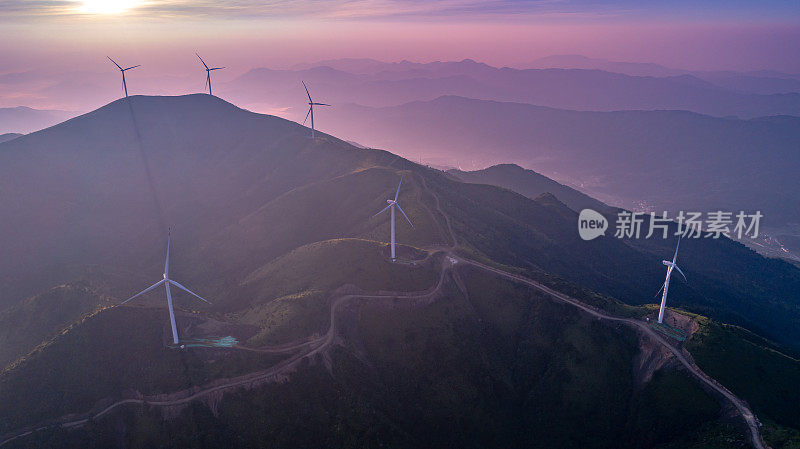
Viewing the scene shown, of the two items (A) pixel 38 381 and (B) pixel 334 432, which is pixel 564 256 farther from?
(A) pixel 38 381

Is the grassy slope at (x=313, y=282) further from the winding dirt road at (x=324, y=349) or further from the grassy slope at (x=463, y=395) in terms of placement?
the grassy slope at (x=463, y=395)

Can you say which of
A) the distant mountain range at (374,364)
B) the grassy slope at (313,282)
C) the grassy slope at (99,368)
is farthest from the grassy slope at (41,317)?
the grassy slope at (313,282)

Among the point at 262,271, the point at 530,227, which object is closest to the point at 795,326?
the point at 530,227

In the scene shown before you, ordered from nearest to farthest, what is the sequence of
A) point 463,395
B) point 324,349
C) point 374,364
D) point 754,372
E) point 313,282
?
point 754,372 → point 324,349 → point 463,395 → point 374,364 → point 313,282

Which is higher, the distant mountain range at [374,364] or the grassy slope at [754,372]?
the grassy slope at [754,372]

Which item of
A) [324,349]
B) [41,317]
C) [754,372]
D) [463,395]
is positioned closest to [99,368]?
[324,349]

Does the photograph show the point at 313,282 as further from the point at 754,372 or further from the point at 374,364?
the point at 754,372

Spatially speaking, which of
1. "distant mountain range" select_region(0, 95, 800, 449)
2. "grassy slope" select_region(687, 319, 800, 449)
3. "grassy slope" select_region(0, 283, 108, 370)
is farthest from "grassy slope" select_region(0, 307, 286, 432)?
"grassy slope" select_region(687, 319, 800, 449)

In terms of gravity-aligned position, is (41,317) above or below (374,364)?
below

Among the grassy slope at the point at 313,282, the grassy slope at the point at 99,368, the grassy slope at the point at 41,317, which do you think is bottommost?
the grassy slope at the point at 41,317

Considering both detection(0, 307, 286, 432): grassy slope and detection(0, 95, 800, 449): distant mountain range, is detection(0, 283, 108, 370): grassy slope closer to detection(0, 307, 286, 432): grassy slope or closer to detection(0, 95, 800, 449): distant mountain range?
detection(0, 95, 800, 449): distant mountain range

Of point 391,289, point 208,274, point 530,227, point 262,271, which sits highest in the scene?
point 530,227
